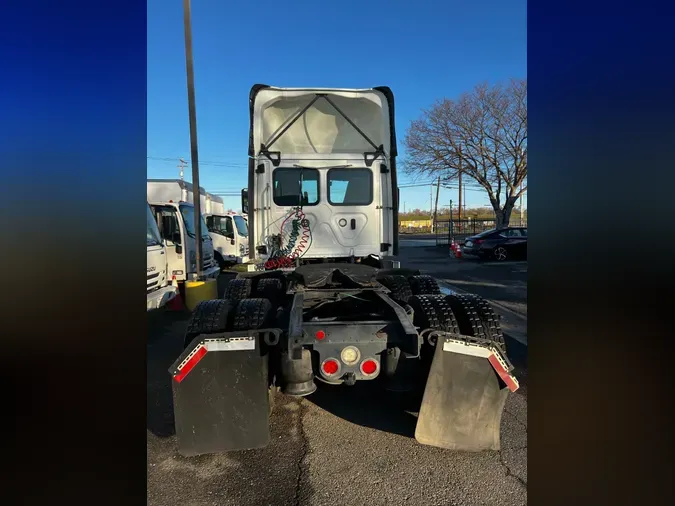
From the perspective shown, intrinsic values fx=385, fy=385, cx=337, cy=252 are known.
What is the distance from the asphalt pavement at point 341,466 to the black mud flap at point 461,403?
165 mm

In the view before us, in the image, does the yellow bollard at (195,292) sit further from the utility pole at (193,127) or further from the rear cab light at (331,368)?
the rear cab light at (331,368)

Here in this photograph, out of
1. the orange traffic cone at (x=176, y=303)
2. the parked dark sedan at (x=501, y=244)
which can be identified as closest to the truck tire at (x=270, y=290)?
the orange traffic cone at (x=176, y=303)

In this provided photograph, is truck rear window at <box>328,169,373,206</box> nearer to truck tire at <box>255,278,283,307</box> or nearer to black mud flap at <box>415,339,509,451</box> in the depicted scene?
truck tire at <box>255,278,283,307</box>

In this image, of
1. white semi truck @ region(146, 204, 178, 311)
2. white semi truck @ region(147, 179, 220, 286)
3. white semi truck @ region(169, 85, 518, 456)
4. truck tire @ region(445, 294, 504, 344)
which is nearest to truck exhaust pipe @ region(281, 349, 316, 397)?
white semi truck @ region(169, 85, 518, 456)

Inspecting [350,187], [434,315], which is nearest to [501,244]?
[350,187]

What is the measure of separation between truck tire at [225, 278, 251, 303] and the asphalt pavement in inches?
54.2

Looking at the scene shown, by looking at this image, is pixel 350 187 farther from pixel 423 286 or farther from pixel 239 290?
pixel 239 290

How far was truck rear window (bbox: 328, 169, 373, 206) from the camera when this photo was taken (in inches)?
227

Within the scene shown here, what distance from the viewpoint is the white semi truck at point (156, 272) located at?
20.5ft
